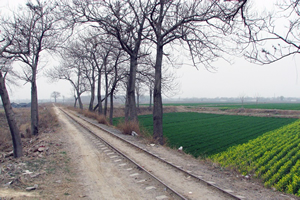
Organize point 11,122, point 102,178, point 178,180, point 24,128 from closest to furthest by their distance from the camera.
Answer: point 178,180 → point 102,178 → point 11,122 → point 24,128

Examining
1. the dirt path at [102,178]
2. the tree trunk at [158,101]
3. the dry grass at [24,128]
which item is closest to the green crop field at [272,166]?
the tree trunk at [158,101]

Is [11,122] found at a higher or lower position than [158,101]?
lower

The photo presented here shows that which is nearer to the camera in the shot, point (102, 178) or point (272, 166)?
point (102, 178)

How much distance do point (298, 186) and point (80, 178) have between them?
7145 millimetres

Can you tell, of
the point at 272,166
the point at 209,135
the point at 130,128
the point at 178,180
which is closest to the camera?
the point at 178,180

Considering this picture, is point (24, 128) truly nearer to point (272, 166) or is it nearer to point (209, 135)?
point (209, 135)

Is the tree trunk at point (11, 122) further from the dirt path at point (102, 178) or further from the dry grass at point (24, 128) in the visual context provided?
the dry grass at point (24, 128)

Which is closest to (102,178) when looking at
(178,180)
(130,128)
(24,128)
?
(178,180)

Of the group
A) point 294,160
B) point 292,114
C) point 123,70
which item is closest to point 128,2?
point 294,160

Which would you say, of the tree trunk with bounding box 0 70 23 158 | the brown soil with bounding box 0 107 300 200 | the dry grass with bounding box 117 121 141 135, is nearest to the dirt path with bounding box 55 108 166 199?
the brown soil with bounding box 0 107 300 200

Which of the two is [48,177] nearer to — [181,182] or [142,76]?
[181,182]

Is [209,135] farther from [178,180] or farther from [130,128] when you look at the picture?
[178,180]

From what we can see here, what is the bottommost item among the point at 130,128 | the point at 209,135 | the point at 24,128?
the point at 209,135

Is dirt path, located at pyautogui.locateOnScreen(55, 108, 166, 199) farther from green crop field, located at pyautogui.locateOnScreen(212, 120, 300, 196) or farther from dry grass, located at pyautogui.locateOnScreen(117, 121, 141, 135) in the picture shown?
dry grass, located at pyautogui.locateOnScreen(117, 121, 141, 135)
